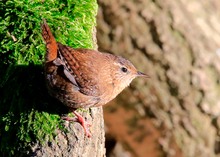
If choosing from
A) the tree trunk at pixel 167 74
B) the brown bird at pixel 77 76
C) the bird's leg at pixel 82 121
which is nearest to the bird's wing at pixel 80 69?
the brown bird at pixel 77 76

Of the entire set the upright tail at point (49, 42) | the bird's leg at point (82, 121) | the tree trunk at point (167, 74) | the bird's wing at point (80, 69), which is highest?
the upright tail at point (49, 42)

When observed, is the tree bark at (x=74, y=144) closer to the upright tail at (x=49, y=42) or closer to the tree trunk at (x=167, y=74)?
the upright tail at (x=49, y=42)

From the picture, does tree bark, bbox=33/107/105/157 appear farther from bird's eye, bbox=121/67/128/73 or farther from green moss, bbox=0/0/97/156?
bird's eye, bbox=121/67/128/73

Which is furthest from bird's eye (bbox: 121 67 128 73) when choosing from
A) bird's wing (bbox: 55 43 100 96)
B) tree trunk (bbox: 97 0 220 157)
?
tree trunk (bbox: 97 0 220 157)

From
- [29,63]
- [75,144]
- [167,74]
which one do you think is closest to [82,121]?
[75,144]

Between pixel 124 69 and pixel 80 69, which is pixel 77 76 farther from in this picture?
pixel 124 69
